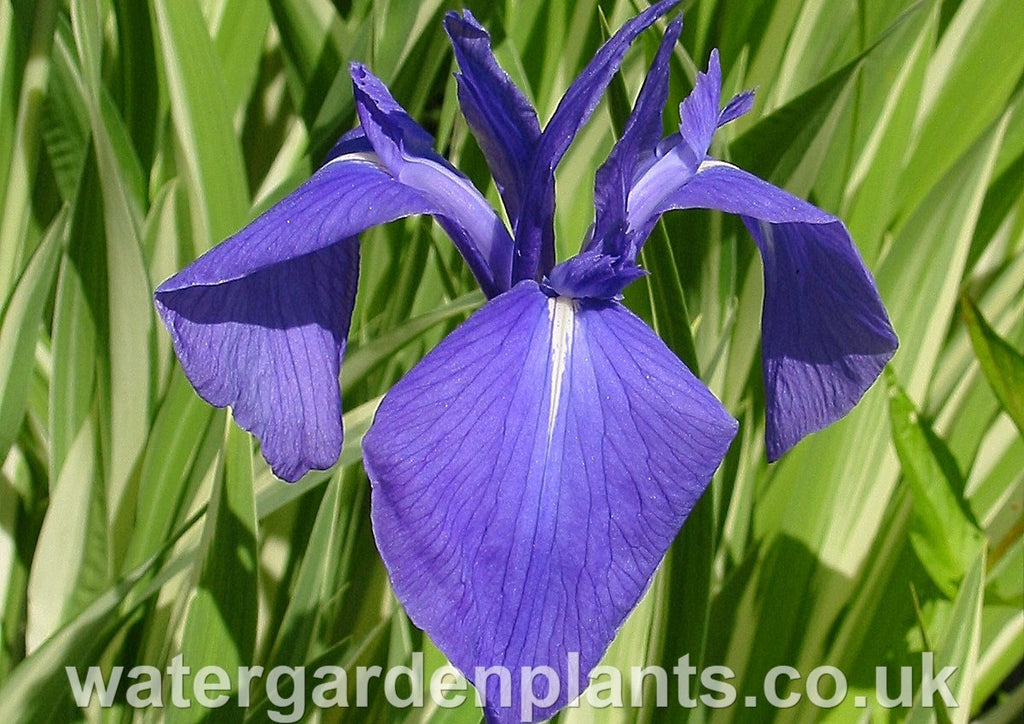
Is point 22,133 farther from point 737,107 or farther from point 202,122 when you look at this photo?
point 737,107

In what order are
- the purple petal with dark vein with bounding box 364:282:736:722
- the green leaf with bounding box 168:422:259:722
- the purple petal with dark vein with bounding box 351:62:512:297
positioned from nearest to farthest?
1. the purple petal with dark vein with bounding box 364:282:736:722
2. the purple petal with dark vein with bounding box 351:62:512:297
3. the green leaf with bounding box 168:422:259:722

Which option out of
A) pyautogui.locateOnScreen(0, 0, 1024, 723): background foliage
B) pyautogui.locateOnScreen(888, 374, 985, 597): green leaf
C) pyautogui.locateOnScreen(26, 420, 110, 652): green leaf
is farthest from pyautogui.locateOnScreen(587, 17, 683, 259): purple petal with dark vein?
pyautogui.locateOnScreen(26, 420, 110, 652): green leaf

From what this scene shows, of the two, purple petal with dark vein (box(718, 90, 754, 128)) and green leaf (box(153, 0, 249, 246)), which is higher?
green leaf (box(153, 0, 249, 246))

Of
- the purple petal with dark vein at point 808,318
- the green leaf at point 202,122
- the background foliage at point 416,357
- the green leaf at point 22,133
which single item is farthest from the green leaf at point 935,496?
the green leaf at point 22,133

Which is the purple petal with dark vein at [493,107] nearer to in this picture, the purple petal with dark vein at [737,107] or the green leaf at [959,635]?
the purple petal with dark vein at [737,107]

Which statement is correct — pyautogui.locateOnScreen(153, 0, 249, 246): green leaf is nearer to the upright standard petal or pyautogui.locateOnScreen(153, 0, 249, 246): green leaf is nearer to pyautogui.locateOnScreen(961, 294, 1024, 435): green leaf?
the upright standard petal

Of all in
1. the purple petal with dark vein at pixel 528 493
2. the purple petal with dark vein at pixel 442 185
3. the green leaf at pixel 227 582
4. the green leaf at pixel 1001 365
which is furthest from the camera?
the green leaf at pixel 1001 365
